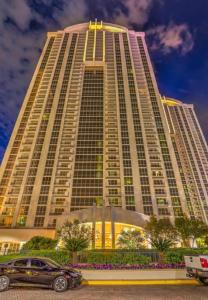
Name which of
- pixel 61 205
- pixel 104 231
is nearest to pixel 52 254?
pixel 104 231

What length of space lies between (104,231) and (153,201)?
25.8 m

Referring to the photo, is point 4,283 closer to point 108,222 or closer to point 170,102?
point 108,222

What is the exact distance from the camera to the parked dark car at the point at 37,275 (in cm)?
1263

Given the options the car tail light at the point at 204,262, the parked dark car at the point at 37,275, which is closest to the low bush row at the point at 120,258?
the car tail light at the point at 204,262

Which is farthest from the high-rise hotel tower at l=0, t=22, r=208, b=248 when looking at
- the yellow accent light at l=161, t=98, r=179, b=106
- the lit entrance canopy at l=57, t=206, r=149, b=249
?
the yellow accent light at l=161, t=98, r=179, b=106

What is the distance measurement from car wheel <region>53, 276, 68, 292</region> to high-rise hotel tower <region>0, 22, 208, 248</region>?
130 feet

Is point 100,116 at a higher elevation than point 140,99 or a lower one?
lower

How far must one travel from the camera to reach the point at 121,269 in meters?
17.4

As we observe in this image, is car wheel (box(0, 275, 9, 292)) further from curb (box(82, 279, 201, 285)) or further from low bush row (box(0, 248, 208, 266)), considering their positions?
low bush row (box(0, 248, 208, 266))

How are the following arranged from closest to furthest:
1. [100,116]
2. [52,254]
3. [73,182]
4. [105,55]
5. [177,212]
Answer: [52,254] → [177,212] → [73,182] → [100,116] → [105,55]

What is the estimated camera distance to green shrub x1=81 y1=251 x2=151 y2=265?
19.8m

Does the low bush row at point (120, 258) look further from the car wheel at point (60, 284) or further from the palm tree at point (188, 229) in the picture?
the palm tree at point (188, 229)

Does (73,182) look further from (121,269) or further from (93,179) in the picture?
(121,269)

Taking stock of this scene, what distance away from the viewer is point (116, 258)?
20000mm
